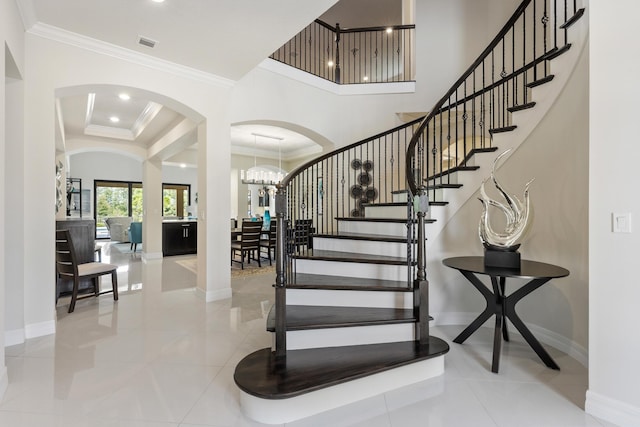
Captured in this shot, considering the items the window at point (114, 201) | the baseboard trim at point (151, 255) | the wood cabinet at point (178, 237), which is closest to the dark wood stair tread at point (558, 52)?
the wood cabinet at point (178, 237)

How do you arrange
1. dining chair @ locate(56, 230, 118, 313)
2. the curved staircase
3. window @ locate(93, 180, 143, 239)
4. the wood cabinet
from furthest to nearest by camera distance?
window @ locate(93, 180, 143, 239) → the wood cabinet → dining chair @ locate(56, 230, 118, 313) → the curved staircase

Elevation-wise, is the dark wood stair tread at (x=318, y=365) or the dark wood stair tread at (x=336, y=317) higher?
the dark wood stair tread at (x=336, y=317)

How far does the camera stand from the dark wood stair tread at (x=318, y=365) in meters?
1.88

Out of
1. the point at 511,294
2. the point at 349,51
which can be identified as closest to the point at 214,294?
the point at 511,294

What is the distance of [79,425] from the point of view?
5.92 ft

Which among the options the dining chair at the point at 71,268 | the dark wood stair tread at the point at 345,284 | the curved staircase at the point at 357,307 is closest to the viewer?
the curved staircase at the point at 357,307

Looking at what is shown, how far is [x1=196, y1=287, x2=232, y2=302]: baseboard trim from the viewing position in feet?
14.0
